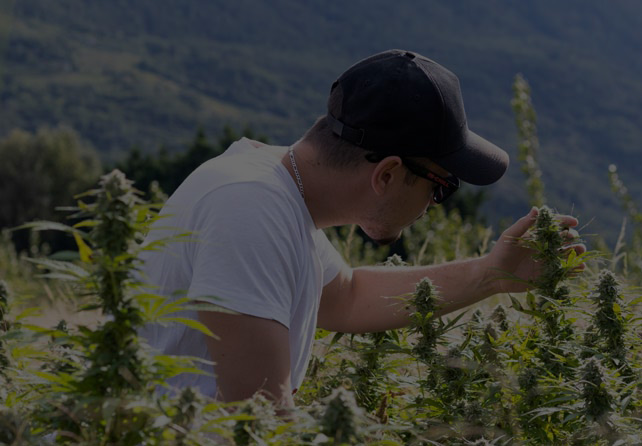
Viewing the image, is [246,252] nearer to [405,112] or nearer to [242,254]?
[242,254]

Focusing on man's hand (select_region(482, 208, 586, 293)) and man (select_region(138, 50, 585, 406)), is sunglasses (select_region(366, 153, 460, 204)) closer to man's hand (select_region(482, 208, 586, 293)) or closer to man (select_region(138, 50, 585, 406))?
man (select_region(138, 50, 585, 406))

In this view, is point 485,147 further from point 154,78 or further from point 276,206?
point 154,78

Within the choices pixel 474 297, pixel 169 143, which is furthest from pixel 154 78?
pixel 474 297

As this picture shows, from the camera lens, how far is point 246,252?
2.34 meters

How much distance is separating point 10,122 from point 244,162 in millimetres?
162517

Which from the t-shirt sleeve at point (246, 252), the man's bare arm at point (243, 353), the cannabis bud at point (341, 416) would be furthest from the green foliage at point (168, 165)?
the cannabis bud at point (341, 416)

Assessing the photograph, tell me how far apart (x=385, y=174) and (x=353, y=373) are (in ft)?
2.28

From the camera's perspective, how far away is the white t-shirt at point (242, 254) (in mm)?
2299

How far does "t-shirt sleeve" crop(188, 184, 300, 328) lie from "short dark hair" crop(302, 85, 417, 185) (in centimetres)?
36

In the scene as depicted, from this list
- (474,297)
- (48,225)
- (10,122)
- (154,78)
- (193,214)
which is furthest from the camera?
(154,78)

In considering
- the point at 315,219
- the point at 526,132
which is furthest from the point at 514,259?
the point at 526,132

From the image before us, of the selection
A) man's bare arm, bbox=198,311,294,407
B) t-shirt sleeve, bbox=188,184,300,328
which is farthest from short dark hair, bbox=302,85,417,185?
man's bare arm, bbox=198,311,294,407

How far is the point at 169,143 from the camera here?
157 metres

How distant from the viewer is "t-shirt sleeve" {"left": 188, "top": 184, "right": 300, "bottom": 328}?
228 cm
